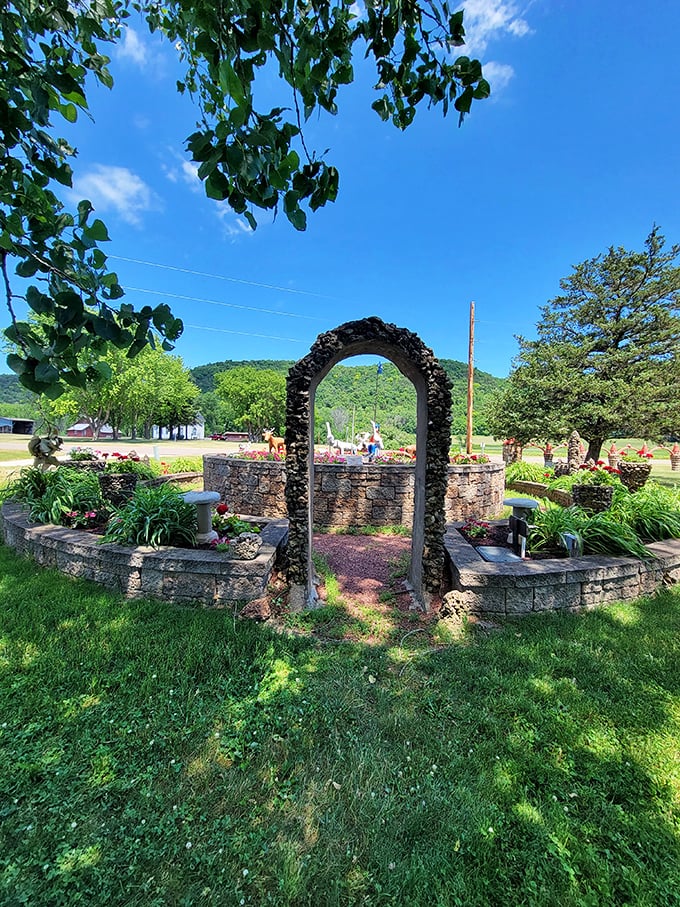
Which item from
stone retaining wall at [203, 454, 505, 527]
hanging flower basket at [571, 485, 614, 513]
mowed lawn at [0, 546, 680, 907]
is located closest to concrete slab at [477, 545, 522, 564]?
mowed lawn at [0, 546, 680, 907]

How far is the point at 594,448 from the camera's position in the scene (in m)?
13.1

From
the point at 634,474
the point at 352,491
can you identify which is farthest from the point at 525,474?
the point at 352,491

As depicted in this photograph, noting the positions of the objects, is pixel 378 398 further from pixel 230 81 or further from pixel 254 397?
pixel 230 81

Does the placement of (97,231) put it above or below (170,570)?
above

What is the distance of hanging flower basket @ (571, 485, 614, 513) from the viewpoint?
17.4ft

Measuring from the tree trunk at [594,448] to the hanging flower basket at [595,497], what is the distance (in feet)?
29.2

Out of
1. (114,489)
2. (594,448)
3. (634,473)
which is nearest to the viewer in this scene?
(114,489)

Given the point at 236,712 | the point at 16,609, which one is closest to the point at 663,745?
the point at 236,712

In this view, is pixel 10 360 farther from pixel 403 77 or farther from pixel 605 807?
pixel 605 807

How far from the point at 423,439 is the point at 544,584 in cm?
189

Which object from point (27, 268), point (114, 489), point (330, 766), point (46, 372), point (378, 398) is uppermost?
point (378, 398)

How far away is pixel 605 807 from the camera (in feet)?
5.98

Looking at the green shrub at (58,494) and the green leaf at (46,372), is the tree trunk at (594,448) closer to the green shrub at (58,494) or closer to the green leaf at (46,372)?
the green shrub at (58,494)

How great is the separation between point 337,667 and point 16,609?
119 inches
